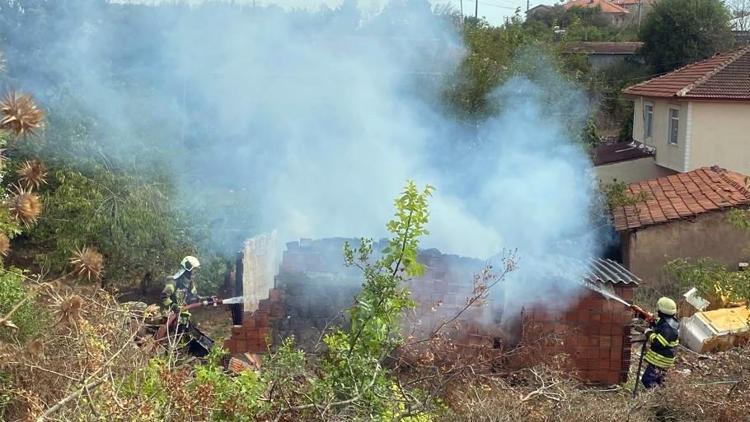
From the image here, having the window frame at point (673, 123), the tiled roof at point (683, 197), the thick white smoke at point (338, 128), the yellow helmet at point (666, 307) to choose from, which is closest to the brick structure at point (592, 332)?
the yellow helmet at point (666, 307)

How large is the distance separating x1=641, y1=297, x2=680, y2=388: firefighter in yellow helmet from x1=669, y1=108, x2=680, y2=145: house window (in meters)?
11.5

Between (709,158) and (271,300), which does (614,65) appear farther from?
(271,300)

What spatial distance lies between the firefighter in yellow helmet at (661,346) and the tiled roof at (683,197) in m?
4.71

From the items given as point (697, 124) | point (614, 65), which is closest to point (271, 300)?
point (697, 124)

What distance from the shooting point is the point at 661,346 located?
24.0 feet

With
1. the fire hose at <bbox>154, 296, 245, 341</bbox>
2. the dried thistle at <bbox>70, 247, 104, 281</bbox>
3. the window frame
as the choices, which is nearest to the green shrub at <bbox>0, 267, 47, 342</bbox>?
the fire hose at <bbox>154, 296, 245, 341</bbox>

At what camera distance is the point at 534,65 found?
13.6 metres

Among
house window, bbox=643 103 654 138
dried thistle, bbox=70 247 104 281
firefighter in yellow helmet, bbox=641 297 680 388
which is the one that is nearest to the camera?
dried thistle, bbox=70 247 104 281

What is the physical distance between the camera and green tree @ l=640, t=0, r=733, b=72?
28297 mm

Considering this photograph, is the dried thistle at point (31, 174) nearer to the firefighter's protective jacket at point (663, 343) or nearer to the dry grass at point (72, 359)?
the dry grass at point (72, 359)

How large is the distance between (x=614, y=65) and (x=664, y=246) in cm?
2190

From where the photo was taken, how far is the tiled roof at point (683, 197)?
11977 mm

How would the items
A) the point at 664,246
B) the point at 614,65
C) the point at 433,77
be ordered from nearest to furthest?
1. the point at 664,246
2. the point at 433,77
3. the point at 614,65

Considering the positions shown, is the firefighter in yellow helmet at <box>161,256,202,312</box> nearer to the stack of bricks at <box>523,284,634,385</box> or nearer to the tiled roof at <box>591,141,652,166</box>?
the stack of bricks at <box>523,284,634,385</box>
